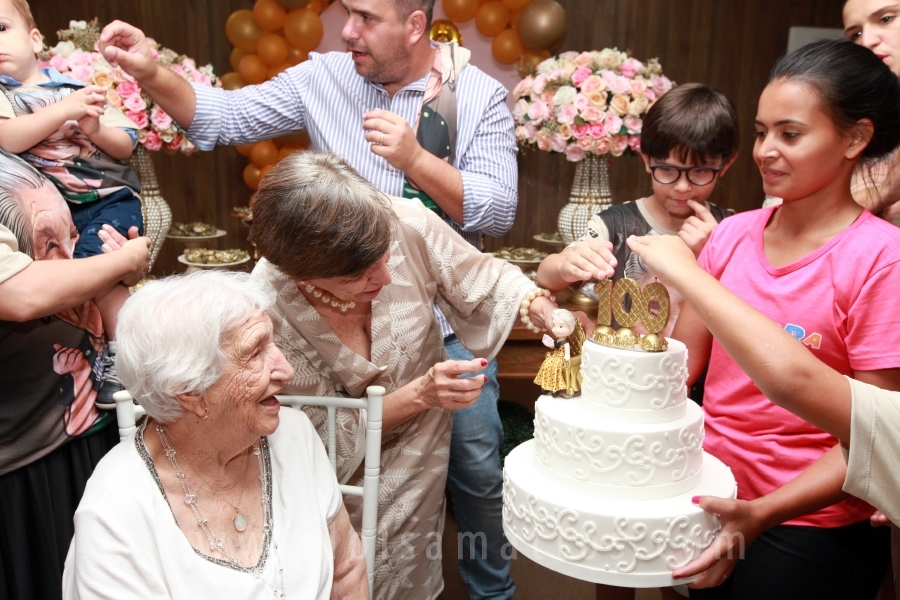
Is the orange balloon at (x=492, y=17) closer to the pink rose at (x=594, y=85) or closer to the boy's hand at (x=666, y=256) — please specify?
the pink rose at (x=594, y=85)

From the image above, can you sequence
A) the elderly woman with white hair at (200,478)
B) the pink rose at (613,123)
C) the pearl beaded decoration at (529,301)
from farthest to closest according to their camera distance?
the pink rose at (613,123) → the pearl beaded decoration at (529,301) → the elderly woman with white hair at (200,478)

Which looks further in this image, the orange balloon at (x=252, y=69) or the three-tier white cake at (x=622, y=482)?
the orange balloon at (x=252, y=69)

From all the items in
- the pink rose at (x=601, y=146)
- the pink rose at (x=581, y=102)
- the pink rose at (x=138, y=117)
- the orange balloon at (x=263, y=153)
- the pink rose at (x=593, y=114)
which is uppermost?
the pink rose at (x=581, y=102)

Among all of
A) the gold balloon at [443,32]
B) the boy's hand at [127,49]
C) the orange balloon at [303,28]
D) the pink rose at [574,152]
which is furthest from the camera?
the gold balloon at [443,32]

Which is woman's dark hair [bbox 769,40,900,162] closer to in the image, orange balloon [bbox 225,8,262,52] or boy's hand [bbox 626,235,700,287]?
boy's hand [bbox 626,235,700,287]

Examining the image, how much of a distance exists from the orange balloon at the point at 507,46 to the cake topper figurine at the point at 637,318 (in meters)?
3.23

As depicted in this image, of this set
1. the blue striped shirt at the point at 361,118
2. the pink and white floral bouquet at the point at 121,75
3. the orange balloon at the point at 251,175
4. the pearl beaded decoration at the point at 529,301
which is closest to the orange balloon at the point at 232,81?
the orange balloon at the point at 251,175

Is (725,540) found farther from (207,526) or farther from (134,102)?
(134,102)

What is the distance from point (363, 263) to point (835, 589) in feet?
3.97

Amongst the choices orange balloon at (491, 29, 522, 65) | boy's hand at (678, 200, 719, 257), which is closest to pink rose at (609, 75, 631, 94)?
boy's hand at (678, 200, 719, 257)

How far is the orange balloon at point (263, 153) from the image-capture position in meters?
4.40

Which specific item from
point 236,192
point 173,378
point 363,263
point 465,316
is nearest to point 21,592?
point 173,378

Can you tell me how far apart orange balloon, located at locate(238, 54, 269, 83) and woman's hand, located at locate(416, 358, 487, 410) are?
3.04m

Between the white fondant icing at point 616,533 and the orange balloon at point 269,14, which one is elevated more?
the orange balloon at point 269,14
